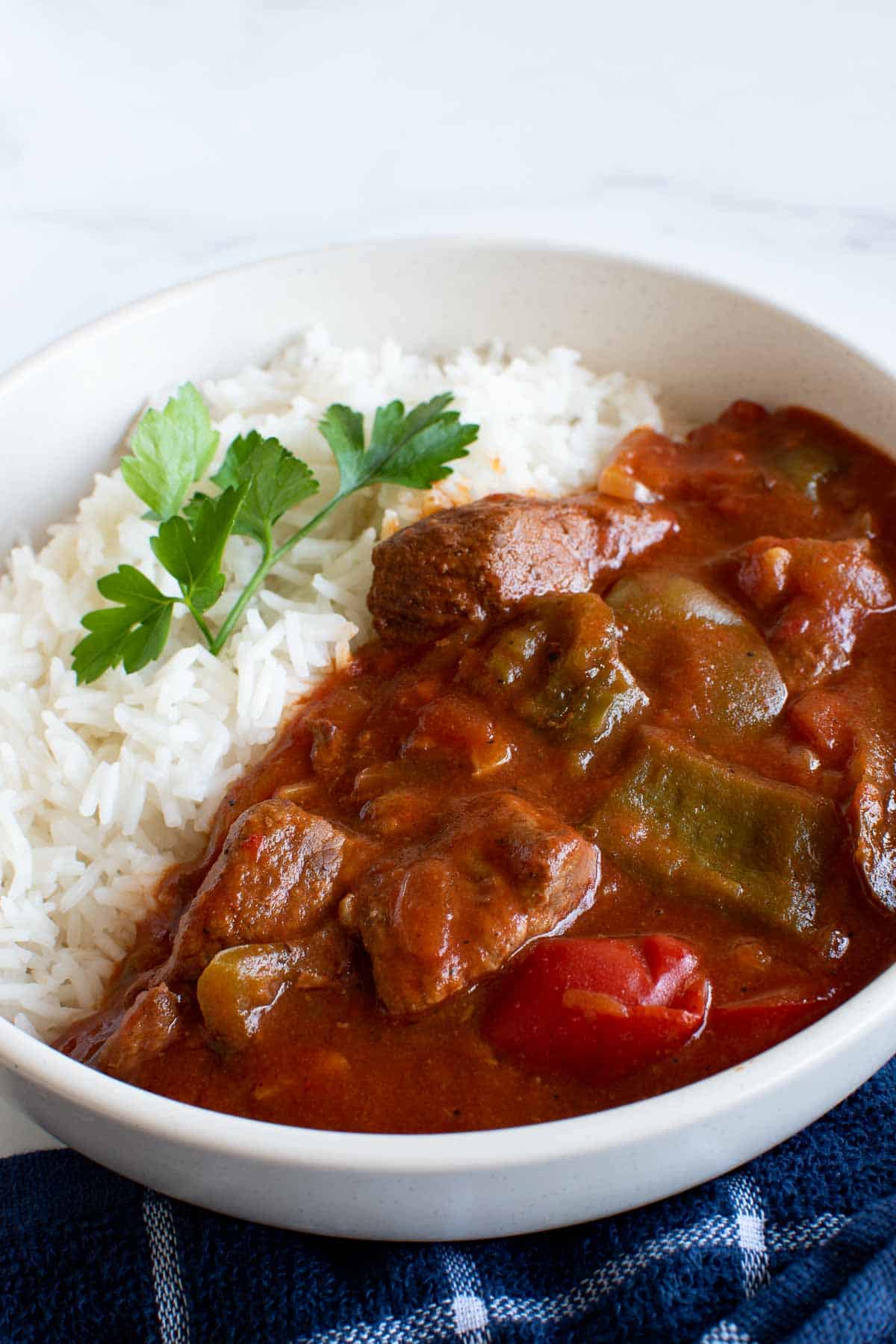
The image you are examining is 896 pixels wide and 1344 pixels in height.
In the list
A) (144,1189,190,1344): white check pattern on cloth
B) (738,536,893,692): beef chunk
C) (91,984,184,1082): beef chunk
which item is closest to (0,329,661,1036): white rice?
(91,984,184,1082): beef chunk

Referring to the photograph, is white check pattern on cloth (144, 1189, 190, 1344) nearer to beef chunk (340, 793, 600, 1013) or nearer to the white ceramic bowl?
the white ceramic bowl

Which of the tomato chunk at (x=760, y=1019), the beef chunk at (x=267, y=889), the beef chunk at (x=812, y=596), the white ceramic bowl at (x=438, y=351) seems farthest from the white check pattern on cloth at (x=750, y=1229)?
the beef chunk at (x=812, y=596)

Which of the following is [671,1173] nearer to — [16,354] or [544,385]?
[544,385]

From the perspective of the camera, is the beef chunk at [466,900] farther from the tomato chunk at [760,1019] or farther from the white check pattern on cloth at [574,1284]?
the white check pattern on cloth at [574,1284]

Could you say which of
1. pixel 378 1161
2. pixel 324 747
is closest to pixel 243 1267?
pixel 378 1161

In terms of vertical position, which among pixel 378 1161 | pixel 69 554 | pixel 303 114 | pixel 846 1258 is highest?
pixel 303 114

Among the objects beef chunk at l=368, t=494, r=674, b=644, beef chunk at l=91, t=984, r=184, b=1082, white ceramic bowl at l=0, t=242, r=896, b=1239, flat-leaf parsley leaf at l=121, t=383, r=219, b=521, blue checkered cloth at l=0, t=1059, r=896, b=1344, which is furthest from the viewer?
flat-leaf parsley leaf at l=121, t=383, r=219, b=521

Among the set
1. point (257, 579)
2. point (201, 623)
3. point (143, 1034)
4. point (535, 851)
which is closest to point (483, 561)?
point (257, 579)
